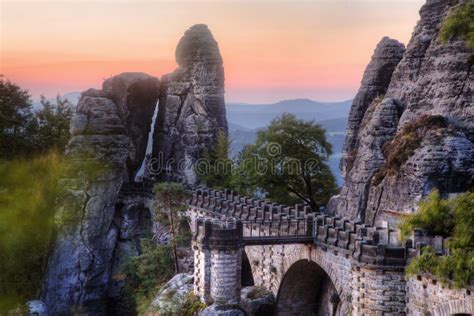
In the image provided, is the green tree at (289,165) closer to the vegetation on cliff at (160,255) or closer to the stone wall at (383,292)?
the vegetation on cliff at (160,255)

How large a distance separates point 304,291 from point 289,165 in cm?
1866

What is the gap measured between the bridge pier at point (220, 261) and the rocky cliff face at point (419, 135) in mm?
8168

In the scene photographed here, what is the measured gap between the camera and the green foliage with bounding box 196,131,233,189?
Result: 2211 inches

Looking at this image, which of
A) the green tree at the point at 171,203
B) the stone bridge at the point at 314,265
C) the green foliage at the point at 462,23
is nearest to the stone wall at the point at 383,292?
the stone bridge at the point at 314,265

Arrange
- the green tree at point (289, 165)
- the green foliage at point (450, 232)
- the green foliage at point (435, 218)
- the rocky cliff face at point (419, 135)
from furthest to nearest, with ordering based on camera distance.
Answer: the green tree at point (289, 165), the rocky cliff face at point (419, 135), the green foliage at point (435, 218), the green foliage at point (450, 232)

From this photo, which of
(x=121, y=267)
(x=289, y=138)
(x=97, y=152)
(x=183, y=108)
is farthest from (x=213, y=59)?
(x=121, y=267)

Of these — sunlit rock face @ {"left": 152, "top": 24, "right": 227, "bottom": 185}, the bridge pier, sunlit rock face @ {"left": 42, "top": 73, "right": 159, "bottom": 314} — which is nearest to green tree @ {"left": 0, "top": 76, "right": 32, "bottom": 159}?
sunlit rock face @ {"left": 42, "top": 73, "right": 159, "bottom": 314}

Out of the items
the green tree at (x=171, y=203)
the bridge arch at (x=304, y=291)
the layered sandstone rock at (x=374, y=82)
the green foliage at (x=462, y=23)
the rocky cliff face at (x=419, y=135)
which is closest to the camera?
the green foliage at (x=462, y=23)

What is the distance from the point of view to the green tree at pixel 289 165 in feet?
178

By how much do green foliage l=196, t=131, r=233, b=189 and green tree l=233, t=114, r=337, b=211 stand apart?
126 centimetres

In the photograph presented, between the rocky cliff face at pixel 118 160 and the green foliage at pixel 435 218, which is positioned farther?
the rocky cliff face at pixel 118 160

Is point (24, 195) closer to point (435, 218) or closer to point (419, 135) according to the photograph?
point (419, 135)

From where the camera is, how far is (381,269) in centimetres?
2859

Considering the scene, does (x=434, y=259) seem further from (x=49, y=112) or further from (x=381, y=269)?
(x=49, y=112)
